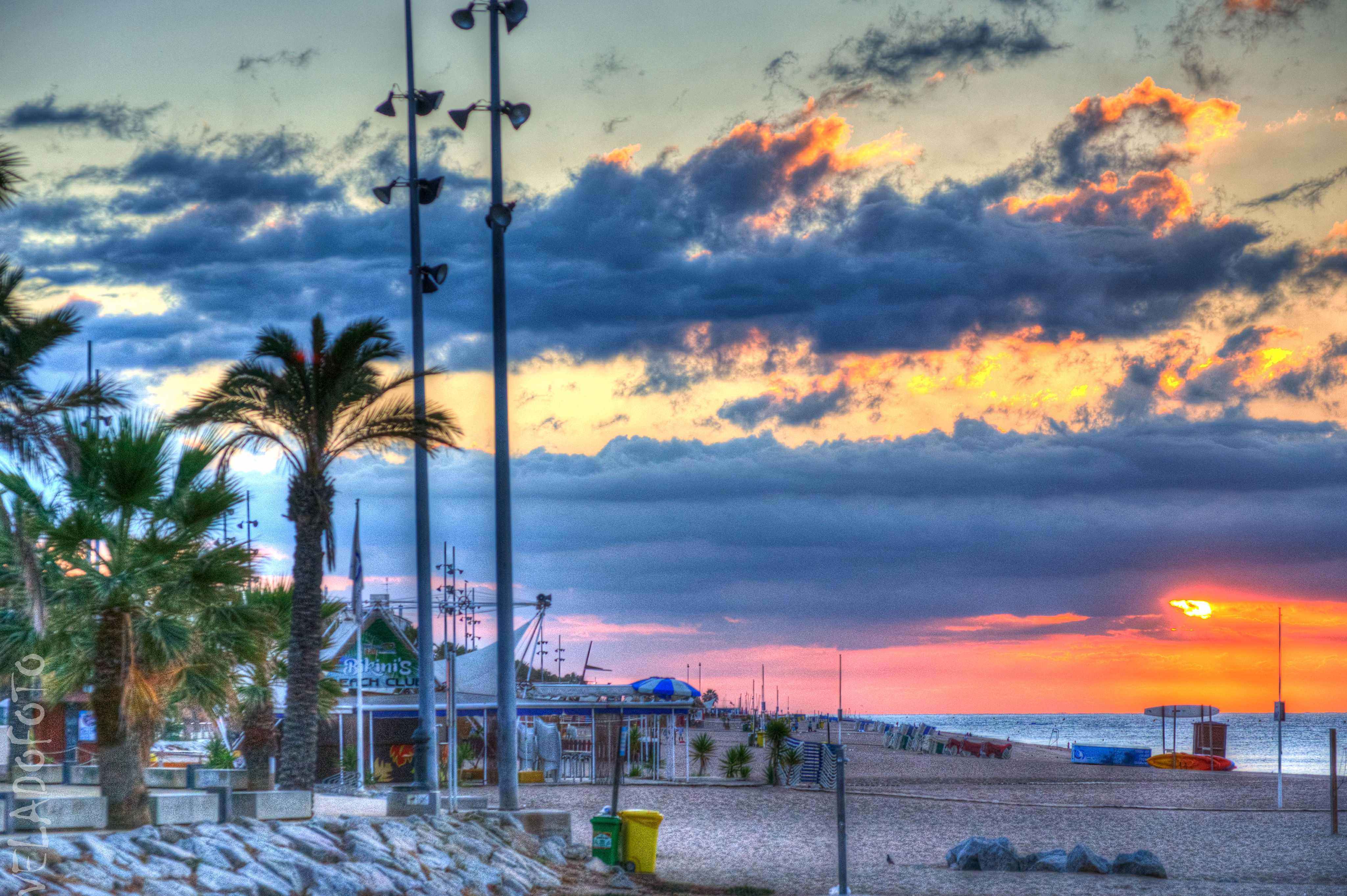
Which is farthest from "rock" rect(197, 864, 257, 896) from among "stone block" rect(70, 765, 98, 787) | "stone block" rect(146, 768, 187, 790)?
"stone block" rect(70, 765, 98, 787)

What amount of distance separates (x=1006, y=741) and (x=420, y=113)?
62.6 metres

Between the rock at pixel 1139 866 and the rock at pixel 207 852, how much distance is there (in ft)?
38.4

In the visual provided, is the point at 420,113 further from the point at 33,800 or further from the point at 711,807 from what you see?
the point at 711,807

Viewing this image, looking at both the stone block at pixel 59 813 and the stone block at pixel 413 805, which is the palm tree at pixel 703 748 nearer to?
the stone block at pixel 413 805

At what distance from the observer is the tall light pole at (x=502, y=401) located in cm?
1753

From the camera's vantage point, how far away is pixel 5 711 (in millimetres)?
23547

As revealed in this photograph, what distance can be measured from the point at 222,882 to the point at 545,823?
6.37m

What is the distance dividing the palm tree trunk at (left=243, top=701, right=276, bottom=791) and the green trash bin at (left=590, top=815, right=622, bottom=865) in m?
5.55

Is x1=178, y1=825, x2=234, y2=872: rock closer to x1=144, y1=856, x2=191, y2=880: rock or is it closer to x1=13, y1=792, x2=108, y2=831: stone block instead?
x1=144, y1=856, x2=191, y2=880: rock

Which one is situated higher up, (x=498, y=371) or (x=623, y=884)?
(x=498, y=371)

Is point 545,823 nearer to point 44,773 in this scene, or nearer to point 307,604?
point 307,604

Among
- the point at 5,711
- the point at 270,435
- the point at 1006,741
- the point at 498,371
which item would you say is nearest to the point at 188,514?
the point at 270,435

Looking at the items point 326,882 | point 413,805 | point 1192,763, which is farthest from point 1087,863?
point 1192,763

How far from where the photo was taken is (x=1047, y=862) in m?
17.3
